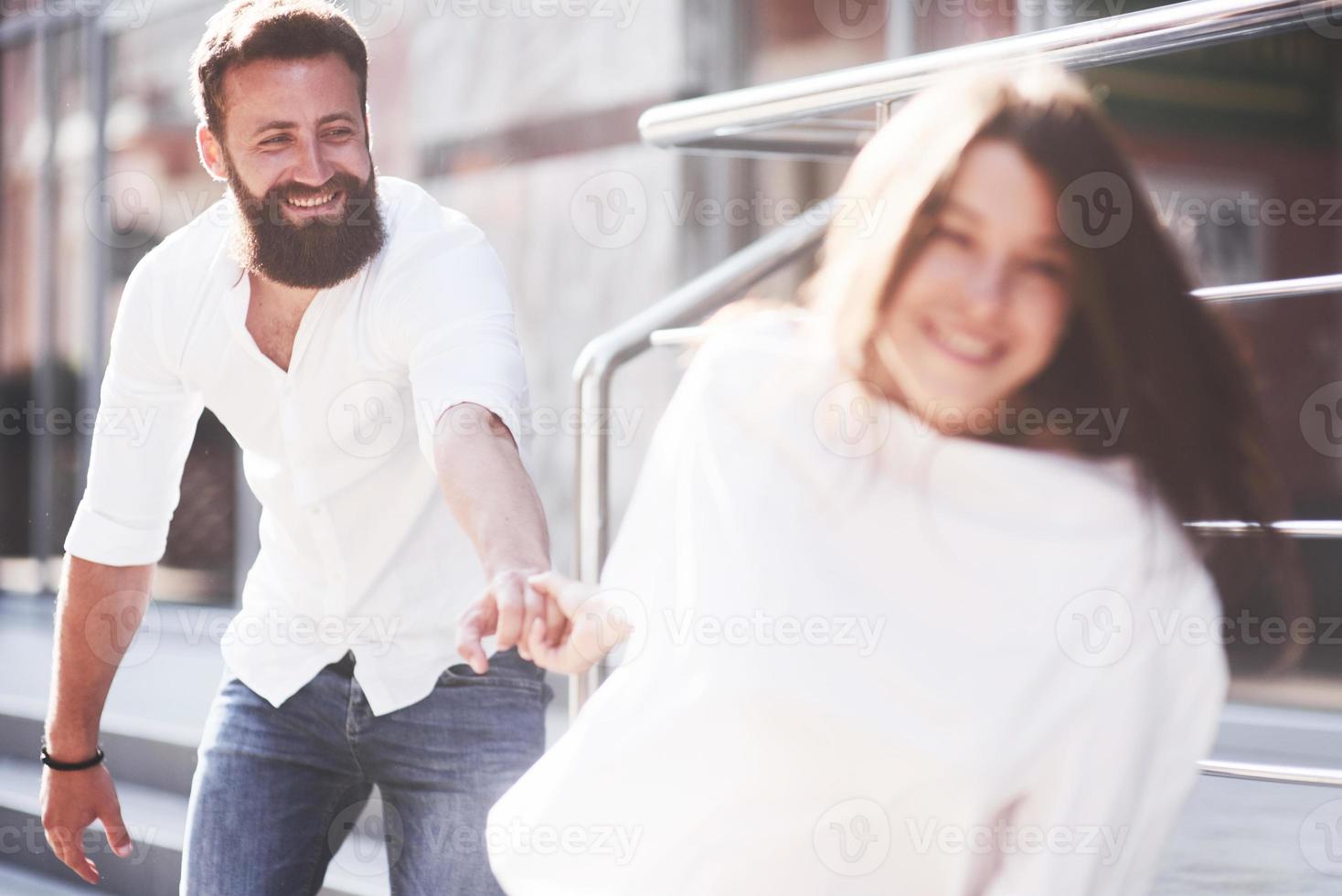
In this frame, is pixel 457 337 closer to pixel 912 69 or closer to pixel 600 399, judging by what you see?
pixel 600 399

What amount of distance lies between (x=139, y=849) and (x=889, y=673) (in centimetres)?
251

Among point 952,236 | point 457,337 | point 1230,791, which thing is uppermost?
point 952,236

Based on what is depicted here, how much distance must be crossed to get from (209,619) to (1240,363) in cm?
582

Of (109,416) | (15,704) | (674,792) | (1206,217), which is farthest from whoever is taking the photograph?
(1206,217)

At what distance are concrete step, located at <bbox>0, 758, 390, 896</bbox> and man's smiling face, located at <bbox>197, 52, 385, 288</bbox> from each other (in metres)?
1.27

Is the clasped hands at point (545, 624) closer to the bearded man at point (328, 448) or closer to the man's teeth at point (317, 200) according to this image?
the bearded man at point (328, 448)

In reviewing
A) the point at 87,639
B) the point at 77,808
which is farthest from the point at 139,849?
the point at 87,639

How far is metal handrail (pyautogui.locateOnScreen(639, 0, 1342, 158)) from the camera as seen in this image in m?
1.66

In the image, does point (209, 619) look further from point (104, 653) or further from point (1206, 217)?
point (1206, 217)

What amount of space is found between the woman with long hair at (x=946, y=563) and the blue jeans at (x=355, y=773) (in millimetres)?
641

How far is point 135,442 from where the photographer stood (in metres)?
2.10

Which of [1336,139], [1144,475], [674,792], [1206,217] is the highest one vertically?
[1336,139]

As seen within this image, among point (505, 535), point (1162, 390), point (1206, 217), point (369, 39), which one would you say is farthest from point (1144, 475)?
point (1206, 217)

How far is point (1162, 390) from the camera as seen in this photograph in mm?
1245
